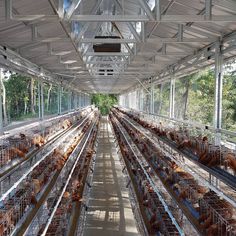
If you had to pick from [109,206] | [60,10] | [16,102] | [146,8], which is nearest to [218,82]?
[146,8]

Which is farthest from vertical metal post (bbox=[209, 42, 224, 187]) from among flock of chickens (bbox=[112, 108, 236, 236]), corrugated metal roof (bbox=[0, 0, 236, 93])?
flock of chickens (bbox=[112, 108, 236, 236])

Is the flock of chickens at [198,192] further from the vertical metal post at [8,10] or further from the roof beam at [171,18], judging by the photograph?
the vertical metal post at [8,10]

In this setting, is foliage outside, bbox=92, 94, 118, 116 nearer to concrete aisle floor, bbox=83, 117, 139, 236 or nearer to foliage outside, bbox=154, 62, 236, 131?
foliage outside, bbox=154, 62, 236, 131

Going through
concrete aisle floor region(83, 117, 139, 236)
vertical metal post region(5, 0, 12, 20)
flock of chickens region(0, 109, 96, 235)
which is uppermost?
vertical metal post region(5, 0, 12, 20)

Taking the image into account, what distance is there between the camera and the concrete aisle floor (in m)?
5.94

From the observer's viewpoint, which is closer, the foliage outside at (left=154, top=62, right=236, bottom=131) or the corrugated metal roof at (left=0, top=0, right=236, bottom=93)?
the corrugated metal roof at (left=0, top=0, right=236, bottom=93)

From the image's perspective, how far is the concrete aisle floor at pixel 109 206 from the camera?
19.5 ft

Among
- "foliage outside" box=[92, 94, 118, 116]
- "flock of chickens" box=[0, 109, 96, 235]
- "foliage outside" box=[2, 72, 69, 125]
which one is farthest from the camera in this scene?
"foliage outside" box=[92, 94, 118, 116]

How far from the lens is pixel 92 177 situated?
9.59 metres

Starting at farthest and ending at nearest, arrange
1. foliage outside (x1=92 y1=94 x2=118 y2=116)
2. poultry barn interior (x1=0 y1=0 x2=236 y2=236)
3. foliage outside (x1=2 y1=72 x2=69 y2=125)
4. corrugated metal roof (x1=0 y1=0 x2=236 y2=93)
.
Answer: foliage outside (x1=92 y1=94 x2=118 y2=116) < foliage outside (x1=2 y1=72 x2=69 y2=125) < corrugated metal roof (x1=0 y1=0 x2=236 y2=93) < poultry barn interior (x1=0 y1=0 x2=236 y2=236)

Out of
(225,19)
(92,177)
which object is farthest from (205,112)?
(225,19)

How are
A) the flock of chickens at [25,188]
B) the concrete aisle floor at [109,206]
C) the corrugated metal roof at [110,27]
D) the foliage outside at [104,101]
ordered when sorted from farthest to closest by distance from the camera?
the foliage outside at [104,101], the concrete aisle floor at [109,206], the corrugated metal roof at [110,27], the flock of chickens at [25,188]

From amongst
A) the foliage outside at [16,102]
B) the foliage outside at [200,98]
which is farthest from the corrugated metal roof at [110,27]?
the foliage outside at [200,98]

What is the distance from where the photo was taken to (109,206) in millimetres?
7180
